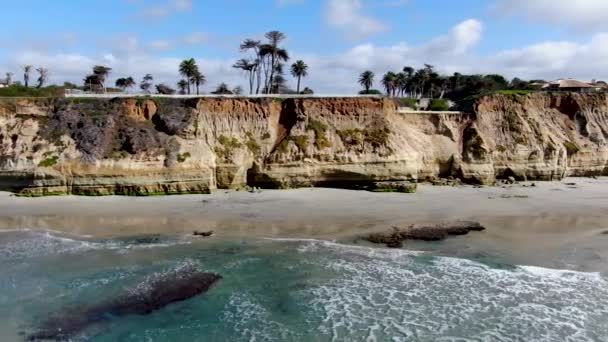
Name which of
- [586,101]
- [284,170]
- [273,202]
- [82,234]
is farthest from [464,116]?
[82,234]

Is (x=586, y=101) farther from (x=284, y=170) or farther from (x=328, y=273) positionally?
(x=328, y=273)

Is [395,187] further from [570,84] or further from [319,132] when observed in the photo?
[570,84]

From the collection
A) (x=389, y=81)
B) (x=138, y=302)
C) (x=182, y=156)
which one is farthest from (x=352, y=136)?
(x=389, y=81)

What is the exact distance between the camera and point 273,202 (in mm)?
29312

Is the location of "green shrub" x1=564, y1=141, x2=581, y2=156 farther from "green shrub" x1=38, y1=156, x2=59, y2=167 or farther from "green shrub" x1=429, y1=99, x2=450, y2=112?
"green shrub" x1=38, y1=156, x2=59, y2=167

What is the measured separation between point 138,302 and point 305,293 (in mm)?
5240

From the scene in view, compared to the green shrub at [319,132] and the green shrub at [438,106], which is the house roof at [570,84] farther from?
the green shrub at [319,132]

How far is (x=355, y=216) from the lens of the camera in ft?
86.2

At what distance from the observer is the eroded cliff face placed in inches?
1227

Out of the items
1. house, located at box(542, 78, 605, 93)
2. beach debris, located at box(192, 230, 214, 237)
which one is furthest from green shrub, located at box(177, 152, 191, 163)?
house, located at box(542, 78, 605, 93)

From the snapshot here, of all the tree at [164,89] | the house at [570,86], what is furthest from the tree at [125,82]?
the house at [570,86]

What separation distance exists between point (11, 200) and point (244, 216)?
14.4 meters

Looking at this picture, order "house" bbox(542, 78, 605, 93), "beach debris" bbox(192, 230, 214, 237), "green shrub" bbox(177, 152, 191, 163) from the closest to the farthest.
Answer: "beach debris" bbox(192, 230, 214, 237), "green shrub" bbox(177, 152, 191, 163), "house" bbox(542, 78, 605, 93)

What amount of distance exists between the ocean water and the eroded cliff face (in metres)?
10.6
